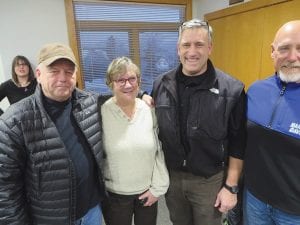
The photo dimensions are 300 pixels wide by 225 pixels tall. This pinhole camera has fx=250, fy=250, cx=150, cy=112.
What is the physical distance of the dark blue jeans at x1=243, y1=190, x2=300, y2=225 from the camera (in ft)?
3.82

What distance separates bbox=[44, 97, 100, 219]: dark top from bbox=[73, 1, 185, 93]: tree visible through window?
2.39 meters

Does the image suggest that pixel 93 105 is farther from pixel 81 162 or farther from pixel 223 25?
pixel 223 25

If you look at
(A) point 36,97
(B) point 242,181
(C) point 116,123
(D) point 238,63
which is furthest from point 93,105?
(D) point 238,63

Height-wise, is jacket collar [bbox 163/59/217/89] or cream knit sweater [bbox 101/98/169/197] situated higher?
jacket collar [bbox 163/59/217/89]

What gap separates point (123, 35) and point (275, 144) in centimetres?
282

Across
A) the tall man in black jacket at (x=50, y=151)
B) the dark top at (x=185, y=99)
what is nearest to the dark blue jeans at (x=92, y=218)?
the tall man in black jacket at (x=50, y=151)

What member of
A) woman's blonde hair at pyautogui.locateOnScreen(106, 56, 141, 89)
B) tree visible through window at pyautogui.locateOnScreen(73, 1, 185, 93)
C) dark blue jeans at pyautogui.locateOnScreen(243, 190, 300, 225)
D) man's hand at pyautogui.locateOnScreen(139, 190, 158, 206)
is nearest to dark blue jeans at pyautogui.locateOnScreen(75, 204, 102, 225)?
man's hand at pyautogui.locateOnScreen(139, 190, 158, 206)

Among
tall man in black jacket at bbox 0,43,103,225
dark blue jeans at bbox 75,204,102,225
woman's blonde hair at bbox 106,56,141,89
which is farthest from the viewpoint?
woman's blonde hair at bbox 106,56,141,89

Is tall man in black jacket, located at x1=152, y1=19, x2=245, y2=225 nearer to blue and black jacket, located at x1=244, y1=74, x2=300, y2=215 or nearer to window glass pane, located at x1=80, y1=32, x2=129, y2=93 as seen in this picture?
blue and black jacket, located at x1=244, y1=74, x2=300, y2=215

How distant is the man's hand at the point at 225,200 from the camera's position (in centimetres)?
137

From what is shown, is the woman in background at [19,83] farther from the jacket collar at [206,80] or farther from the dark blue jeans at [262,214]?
the dark blue jeans at [262,214]

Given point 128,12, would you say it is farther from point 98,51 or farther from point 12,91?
point 12,91

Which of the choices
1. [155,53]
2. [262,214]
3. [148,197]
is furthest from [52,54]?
[155,53]

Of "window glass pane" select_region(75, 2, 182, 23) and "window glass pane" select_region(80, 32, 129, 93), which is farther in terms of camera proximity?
"window glass pane" select_region(80, 32, 129, 93)
